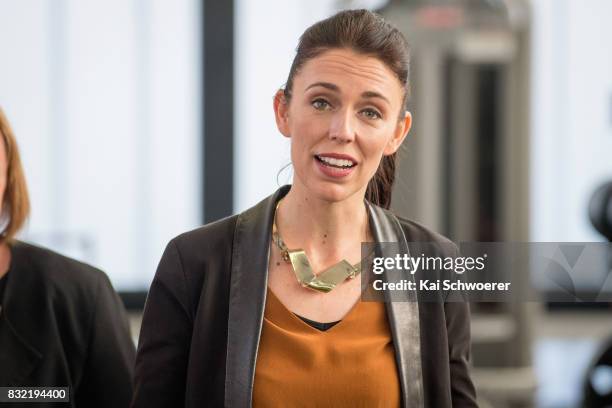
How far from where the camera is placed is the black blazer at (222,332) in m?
1.28

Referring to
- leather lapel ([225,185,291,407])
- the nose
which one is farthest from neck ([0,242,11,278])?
the nose

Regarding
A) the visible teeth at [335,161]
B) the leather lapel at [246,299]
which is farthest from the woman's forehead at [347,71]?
the leather lapel at [246,299]

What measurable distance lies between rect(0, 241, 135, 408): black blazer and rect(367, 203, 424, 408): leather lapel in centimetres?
49

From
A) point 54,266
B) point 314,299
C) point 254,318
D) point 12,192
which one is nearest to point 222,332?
point 254,318

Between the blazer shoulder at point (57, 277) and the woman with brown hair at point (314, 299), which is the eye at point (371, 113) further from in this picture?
the blazer shoulder at point (57, 277)

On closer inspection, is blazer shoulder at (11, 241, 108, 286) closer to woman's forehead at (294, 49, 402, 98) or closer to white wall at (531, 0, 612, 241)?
woman's forehead at (294, 49, 402, 98)

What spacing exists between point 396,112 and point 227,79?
3744 millimetres

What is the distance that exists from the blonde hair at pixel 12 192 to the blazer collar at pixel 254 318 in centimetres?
43

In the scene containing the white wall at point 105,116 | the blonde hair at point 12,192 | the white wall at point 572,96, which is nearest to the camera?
the blonde hair at point 12,192

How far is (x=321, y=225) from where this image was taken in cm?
137

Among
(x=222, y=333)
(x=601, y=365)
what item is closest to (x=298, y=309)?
(x=222, y=333)

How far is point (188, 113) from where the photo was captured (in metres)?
5.02

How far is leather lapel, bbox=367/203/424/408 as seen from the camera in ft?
4.23

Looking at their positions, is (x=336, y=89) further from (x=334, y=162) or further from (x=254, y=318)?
(x=254, y=318)
